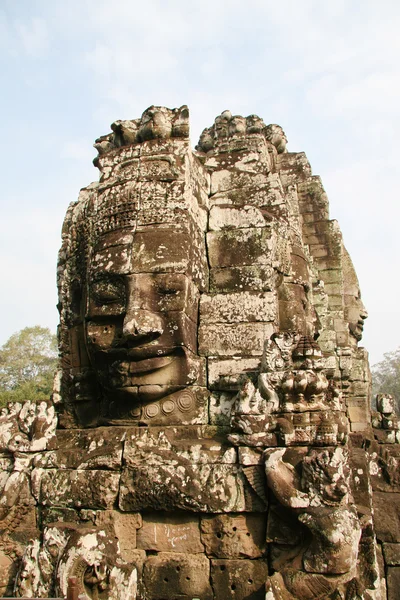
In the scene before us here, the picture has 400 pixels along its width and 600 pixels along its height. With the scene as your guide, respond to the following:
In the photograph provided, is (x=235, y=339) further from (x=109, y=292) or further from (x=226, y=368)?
(x=109, y=292)

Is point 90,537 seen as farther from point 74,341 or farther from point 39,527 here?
point 74,341

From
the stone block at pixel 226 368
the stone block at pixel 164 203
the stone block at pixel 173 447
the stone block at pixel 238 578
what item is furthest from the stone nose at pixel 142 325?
the stone block at pixel 238 578

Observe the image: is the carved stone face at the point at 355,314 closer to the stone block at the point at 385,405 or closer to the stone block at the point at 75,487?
the stone block at the point at 385,405

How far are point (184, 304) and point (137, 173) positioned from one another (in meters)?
1.60

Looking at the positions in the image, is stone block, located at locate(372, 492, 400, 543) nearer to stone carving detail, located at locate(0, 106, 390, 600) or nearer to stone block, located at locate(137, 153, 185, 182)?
stone carving detail, located at locate(0, 106, 390, 600)

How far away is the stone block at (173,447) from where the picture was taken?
518cm

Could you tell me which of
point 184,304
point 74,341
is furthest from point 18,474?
point 184,304

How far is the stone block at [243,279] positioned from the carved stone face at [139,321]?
1.45ft

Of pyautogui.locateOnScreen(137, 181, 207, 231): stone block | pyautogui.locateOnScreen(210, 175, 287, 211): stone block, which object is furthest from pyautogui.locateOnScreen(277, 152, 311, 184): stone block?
pyautogui.locateOnScreen(137, 181, 207, 231): stone block

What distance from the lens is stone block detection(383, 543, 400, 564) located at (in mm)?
6957

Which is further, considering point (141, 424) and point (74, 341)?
point (74, 341)

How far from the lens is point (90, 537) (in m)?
4.76

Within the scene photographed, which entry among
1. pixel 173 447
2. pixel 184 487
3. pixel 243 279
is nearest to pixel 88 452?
pixel 173 447

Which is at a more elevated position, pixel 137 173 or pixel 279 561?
pixel 137 173
